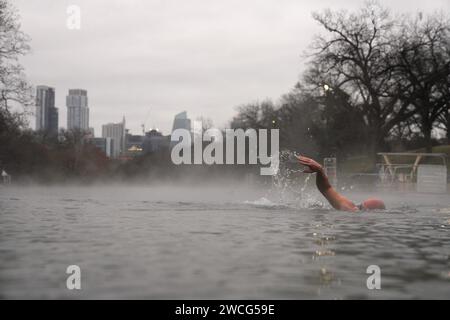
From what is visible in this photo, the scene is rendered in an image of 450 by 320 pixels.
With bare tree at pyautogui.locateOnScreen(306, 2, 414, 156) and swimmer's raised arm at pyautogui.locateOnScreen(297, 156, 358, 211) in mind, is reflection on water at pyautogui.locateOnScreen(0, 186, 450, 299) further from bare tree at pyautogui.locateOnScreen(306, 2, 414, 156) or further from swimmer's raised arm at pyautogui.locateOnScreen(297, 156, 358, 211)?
bare tree at pyautogui.locateOnScreen(306, 2, 414, 156)

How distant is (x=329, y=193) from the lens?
15273 mm

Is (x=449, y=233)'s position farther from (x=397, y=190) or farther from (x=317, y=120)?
(x=317, y=120)

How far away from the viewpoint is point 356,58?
5469 centimetres

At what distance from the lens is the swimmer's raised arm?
47.6 ft

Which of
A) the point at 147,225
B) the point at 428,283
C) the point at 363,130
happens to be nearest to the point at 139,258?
the point at 428,283
